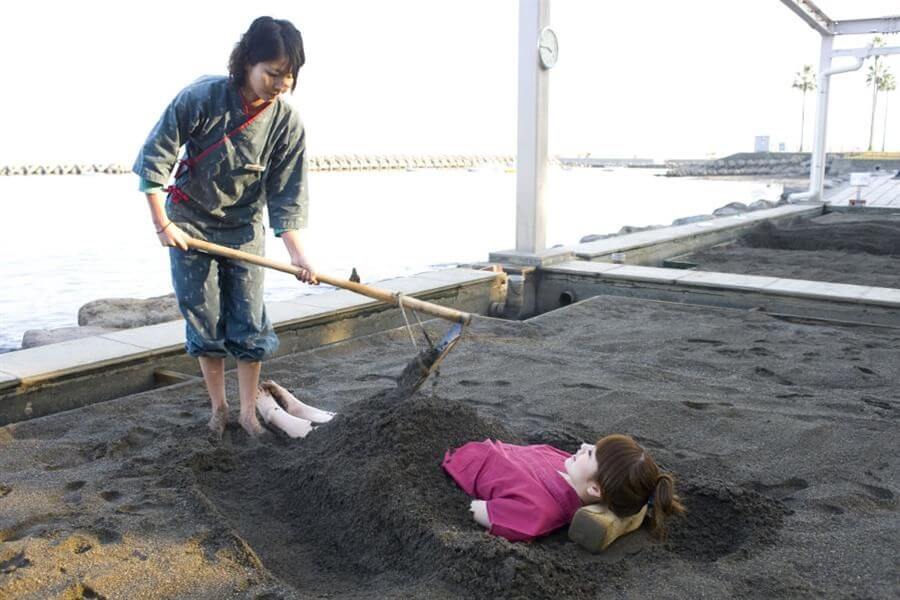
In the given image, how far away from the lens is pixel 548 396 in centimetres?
393

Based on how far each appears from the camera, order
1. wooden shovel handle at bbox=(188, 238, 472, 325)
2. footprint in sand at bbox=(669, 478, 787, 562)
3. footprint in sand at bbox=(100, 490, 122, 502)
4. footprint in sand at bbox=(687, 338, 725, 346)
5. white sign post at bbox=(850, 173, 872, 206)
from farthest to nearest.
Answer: white sign post at bbox=(850, 173, 872, 206), footprint in sand at bbox=(687, 338, 725, 346), wooden shovel handle at bbox=(188, 238, 472, 325), footprint in sand at bbox=(100, 490, 122, 502), footprint in sand at bbox=(669, 478, 787, 562)

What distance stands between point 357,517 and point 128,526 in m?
0.70

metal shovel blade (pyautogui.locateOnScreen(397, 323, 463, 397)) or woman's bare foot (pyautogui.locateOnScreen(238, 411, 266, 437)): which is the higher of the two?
metal shovel blade (pyautogui.locateOnScreen(397, 323, 463, 397))

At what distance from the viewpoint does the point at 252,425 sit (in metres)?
3.38

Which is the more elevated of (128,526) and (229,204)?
(229,204)

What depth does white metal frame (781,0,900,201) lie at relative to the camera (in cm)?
1238

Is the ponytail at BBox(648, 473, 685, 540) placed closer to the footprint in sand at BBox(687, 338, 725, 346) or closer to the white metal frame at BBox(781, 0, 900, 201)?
the footprint in sand at BBox(687, 338, 725, 346)

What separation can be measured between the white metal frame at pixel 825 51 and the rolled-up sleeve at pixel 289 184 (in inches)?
409

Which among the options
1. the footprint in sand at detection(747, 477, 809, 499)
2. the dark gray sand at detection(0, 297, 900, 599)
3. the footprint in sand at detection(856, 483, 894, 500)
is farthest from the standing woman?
the footprint in sand at detection(856, 483, 894, 500)

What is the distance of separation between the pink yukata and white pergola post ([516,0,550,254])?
4.28 metres

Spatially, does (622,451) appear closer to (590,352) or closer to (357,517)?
(357,517)

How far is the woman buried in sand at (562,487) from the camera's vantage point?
2.39m

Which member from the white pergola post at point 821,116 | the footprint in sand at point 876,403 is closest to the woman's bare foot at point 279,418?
the footprint in sand at point 876,403

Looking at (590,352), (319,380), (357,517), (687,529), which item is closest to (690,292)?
(590,352)
